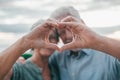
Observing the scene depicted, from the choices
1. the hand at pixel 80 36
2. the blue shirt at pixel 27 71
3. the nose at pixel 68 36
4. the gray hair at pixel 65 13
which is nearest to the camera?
the hand at pixel 80 36

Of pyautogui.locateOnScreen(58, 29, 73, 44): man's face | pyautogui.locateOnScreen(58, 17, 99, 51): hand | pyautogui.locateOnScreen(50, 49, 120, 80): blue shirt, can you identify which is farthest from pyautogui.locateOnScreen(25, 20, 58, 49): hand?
pyautogui.locateOnScreen(50, 49, 120, 80): blue shirt

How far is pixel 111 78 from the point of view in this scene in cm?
481

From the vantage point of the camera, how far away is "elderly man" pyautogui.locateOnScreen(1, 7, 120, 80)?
4637 mm

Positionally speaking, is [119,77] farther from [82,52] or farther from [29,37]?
[29,37]

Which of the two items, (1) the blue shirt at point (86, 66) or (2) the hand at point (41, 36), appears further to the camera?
(1) the blue shirt at point (86, 66)

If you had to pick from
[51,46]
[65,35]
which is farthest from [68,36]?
[51,46]

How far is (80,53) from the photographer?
5.05 meters

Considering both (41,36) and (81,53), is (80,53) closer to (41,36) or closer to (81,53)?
(81,53)

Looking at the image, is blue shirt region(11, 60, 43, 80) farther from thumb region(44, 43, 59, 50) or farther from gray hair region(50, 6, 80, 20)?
gray hair region(50, 6, 80, 20)

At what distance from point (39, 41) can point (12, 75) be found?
0.41 metres

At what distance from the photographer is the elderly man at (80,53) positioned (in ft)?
15.2

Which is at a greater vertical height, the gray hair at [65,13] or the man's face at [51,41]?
the gray hair at [65,13]

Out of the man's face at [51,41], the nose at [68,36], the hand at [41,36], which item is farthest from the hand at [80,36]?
the man's face at [51,41]

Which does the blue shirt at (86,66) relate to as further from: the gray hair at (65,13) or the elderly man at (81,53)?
the gray hair at (65,13)
